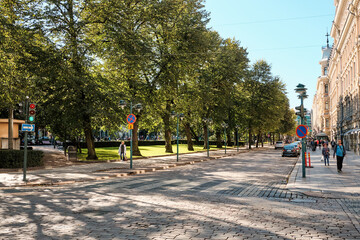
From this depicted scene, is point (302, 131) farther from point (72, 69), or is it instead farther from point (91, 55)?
point (91, 55)

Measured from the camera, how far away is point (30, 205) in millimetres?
8367

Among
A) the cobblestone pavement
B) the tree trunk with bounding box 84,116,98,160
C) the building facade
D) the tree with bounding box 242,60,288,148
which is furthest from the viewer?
the tree with bounding box 242,60,288,148

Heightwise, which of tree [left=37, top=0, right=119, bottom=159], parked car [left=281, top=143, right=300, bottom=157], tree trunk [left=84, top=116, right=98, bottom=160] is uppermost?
tree [left=37, top=0, right=119, bottom=159]

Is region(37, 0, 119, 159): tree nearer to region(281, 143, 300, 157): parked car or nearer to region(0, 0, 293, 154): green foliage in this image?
region(0, 0, 293, 154): green foliage

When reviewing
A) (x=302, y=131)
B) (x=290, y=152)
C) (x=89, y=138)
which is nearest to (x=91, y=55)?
(x=89, y=138)

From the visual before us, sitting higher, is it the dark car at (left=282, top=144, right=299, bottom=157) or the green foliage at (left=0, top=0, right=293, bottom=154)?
the green foliage at (left=0, top=0, right=293, bottom=154)

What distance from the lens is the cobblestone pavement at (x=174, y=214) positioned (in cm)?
575

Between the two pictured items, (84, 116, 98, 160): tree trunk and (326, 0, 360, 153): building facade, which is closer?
(84, 116, 98, 160): tree trunk

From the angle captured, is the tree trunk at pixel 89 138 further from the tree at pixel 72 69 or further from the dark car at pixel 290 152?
the dark car at pixel 290 152

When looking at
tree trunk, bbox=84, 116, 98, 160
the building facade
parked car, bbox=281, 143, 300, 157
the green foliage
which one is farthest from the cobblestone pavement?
the building facade

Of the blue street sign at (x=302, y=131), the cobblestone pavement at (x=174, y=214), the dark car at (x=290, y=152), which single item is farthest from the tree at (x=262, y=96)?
the cobblestone pavement at (x=174, y=214)

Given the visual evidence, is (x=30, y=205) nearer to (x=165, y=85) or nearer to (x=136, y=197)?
(x=136, y=197)

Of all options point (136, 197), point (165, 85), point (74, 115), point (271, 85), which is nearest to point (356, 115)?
point (271, 85)

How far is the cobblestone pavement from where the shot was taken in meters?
5.75
